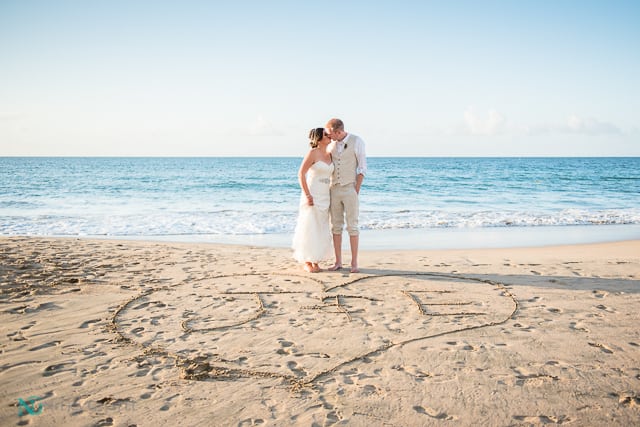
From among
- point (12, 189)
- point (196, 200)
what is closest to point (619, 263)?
point (196, 200)

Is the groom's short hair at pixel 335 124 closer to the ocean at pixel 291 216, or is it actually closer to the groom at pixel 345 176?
the groom at pixel 345 176

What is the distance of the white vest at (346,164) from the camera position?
21.5 feet

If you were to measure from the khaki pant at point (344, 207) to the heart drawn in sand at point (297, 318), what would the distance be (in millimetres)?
807

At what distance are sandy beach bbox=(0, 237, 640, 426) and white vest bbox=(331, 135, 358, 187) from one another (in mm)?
1461

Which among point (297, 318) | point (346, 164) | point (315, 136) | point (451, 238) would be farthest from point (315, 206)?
point (451, 238)

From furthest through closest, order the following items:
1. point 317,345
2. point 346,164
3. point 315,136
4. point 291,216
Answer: point 291,216
point 346,164
point 315,136
point 317,345

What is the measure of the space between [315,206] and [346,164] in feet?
2.58

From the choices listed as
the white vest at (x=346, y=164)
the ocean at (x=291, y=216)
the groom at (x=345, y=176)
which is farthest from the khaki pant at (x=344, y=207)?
the ocean at (x=291, y=216)

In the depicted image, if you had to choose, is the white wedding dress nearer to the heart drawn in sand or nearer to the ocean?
the heart drawn in sand

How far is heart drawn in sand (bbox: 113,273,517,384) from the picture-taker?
382 cm

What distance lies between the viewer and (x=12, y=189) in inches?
1027

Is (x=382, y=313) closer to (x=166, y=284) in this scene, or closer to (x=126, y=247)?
(x=166, y=284)

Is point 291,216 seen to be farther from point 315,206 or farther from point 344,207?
point 315,206

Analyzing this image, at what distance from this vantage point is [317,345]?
13.4 feet
